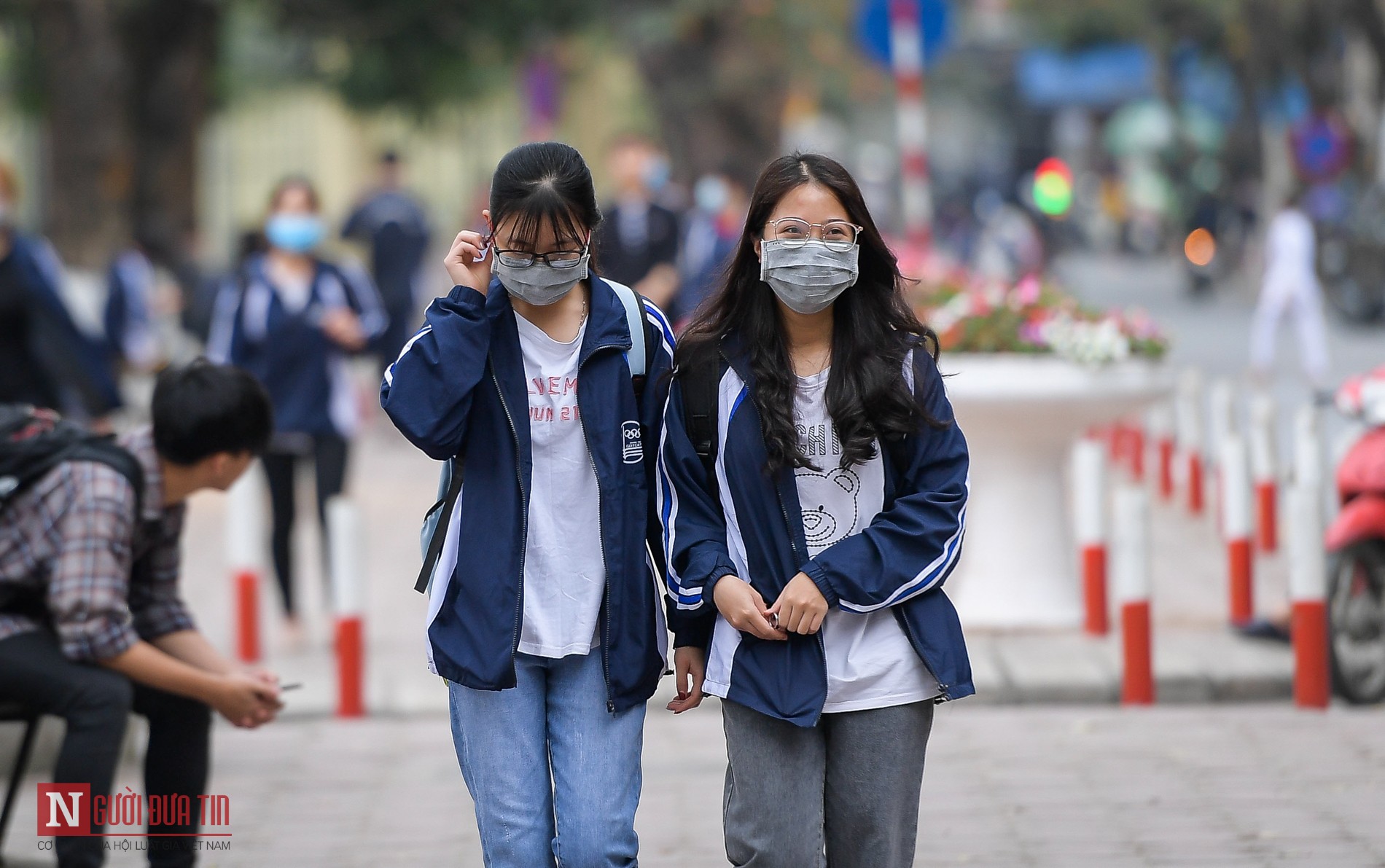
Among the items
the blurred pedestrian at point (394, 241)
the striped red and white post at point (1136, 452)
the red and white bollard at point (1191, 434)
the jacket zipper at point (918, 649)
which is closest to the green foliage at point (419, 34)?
the blurred pedestrian at point (394, 241)

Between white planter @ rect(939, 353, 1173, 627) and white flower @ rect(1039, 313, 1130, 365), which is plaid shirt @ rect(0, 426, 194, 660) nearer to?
white planter @ rect(939, 353, 1173, 627)

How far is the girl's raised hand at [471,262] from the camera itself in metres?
3.69

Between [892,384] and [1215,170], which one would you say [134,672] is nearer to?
[892,384]

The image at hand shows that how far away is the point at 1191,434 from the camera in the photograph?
1182 centimetres

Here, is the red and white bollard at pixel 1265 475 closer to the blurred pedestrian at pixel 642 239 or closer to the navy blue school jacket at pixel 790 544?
the blurred pedestrian at pixel 642 239

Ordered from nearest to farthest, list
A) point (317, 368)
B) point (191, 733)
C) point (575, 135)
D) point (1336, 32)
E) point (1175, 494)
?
point (191, 733), point (317, 368), point (1175, 494), point (1336, 32), point (575, 135)

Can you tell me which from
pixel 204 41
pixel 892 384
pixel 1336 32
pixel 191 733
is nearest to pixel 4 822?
pixel 191 733

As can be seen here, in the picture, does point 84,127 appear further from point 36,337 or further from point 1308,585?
point 1308,585

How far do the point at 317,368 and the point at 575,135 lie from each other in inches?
1064

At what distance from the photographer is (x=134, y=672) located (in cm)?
456

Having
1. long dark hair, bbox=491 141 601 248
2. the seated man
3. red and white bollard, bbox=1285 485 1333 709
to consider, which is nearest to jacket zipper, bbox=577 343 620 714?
long dark hair, bbox=491 141 601 248

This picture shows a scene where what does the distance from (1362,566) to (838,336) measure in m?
3.97

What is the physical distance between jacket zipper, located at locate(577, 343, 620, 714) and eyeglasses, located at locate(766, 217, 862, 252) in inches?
14.6

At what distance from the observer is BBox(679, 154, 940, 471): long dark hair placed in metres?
3.59
